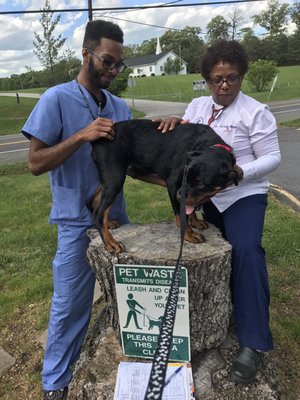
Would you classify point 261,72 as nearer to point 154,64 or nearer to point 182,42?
point 154,64

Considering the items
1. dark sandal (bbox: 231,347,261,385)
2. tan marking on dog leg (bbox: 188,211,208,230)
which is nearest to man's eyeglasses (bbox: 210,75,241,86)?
tan marking on dog leg (bbox: 188,211,208,230)

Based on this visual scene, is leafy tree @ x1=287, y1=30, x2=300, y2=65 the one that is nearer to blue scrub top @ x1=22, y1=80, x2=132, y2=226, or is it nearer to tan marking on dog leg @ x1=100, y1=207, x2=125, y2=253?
blue scrub top @ x1=22, y1=80, x2=132, y2=226

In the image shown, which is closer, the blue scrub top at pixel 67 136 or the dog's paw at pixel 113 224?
the blue scrub top at pixel 67 136

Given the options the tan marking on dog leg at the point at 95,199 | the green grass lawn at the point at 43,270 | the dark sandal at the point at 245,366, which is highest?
the tan marking on dog leg at the point at 95,199

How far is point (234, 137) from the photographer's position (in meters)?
2.57

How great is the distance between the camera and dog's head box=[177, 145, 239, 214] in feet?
6.88

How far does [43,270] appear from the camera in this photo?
455 centimetres

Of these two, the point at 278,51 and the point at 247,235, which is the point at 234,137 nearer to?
the point at 247,235

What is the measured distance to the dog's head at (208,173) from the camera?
2.10 m

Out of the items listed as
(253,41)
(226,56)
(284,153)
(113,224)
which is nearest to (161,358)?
(113,224)

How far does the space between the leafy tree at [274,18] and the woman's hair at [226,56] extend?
279 feet

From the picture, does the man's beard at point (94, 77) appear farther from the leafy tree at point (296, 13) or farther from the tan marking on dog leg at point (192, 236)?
the leafy tree at point (296, 13)

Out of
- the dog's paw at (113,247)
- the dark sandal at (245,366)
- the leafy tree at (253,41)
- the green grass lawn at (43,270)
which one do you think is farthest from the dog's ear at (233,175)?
the leafy tree at (253,41)

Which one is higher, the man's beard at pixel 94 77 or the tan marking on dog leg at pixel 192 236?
the man's beard at pixel 94 77
